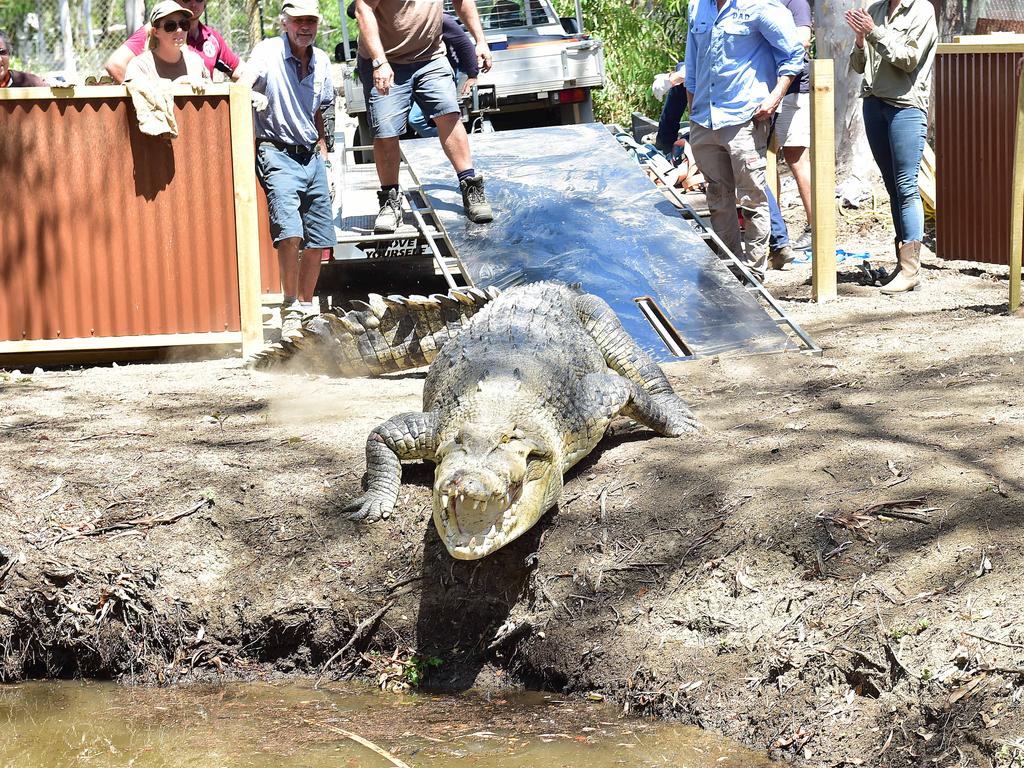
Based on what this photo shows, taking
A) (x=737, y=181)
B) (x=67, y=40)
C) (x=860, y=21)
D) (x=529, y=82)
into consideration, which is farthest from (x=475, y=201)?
(x=67, y=40)

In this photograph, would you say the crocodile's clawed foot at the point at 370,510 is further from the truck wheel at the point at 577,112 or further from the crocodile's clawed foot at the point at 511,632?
the truck wheel at the point at 577,112

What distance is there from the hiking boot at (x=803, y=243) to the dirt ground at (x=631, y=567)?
4071 mm

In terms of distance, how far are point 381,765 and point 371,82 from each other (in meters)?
4.94

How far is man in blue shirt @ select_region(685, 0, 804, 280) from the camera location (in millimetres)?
7465

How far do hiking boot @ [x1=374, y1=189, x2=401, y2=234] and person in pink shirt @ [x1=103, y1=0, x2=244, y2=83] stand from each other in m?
1.25

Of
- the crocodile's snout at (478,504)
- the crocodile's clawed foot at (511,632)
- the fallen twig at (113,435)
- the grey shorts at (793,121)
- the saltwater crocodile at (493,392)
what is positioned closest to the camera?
the crocodile's snout at (478,504)

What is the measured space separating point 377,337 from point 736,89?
3.17 meters

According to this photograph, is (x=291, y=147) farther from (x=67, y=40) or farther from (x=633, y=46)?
(x=67, y=40)

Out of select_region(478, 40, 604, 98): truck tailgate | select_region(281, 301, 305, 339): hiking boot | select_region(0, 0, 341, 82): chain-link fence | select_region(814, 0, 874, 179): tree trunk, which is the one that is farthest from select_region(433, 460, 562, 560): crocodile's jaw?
select_region(0, 0, 341, 82): chain-link fence

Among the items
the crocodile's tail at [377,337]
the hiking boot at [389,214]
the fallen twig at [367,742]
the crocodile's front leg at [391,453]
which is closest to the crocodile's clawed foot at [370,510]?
the crocodile's front leg at [391,453]

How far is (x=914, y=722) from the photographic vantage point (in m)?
3.15

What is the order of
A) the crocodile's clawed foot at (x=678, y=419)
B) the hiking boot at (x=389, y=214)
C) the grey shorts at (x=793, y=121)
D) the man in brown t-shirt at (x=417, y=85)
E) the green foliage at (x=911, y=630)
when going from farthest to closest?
1. the grey shorts at (x=793, y=121)
2. the hiking boot at (x=389, y=214)
3. the man in brown t-shirt at (x=417, y=85)
4. the crocodile's clawed foot at (x=678, y=419)
5. the green foliage at (x=911, y=630)

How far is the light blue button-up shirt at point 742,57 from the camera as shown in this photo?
7438mm

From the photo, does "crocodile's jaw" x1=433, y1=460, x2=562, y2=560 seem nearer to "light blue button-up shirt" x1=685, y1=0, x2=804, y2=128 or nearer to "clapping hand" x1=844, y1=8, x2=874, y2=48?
"light blue button-up shirt" x1=685, y1=0, x2=804, y2=128
